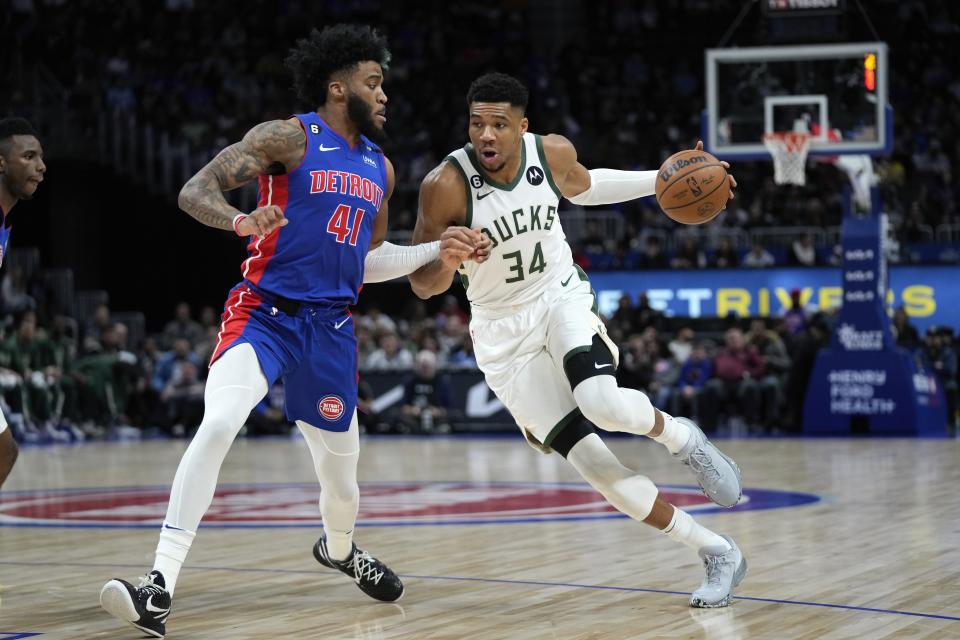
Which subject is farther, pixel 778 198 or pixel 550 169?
pixel 778 198

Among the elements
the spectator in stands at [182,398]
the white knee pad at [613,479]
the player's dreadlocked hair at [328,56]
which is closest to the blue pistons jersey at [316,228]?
the player's dreadlocked hair at [328,56]

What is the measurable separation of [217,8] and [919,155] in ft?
46.6

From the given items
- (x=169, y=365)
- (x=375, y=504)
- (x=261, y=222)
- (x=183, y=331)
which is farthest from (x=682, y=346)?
(x=261, y=222)

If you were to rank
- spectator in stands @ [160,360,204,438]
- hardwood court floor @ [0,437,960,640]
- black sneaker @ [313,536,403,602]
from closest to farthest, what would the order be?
hardwood court floor @ [0,437,960,640] → black sneaker @ [313,536,403,602] → spectator in stands @ [160,360,204,438]

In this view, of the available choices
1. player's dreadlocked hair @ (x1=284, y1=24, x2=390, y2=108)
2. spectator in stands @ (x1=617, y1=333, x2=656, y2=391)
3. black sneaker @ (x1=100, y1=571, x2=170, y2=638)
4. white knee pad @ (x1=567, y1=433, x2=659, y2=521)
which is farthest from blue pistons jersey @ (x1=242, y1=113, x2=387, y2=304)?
spectator in stands @ (x1=617, y1=333, x2=656, y2=391)

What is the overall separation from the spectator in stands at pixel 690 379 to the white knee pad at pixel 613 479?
12024mm

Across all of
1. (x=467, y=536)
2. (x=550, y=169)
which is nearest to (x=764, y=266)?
(x=467, y=536)

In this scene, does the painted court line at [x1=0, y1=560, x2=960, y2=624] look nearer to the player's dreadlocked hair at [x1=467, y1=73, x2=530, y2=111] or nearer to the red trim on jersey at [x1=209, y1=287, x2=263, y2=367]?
the red trim on jersey at [x1=209, y1=287, x2=263, y2=367]

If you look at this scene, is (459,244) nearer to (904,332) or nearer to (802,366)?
(802,366)

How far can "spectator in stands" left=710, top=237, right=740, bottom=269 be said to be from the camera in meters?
20.0

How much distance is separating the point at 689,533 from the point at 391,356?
12851 mm

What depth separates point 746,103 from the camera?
15.6 m

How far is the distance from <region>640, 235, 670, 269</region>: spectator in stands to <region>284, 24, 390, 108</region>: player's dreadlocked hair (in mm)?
14803

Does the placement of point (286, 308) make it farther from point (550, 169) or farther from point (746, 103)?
point (746, 103)
